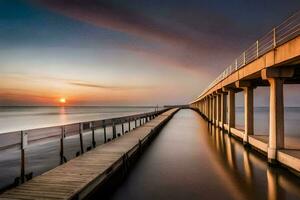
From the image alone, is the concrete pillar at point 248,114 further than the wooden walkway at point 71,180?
Yes

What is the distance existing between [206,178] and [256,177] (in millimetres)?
2272

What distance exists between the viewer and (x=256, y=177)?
1150 centimetres

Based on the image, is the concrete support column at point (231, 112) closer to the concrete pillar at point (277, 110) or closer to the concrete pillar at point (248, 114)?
the concrete pillar at point (248, 114)

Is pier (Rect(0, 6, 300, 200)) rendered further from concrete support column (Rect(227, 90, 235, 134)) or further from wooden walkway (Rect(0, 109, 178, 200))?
concrete support column (Rect(227, 90, 235, 134))

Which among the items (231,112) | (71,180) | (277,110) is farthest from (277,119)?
(231,112)

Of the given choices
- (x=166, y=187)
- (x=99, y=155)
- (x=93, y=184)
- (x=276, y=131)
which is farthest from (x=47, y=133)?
(x=276, y=131)

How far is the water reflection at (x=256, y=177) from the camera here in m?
9.45

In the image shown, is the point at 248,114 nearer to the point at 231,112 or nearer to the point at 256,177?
the point at 231,112

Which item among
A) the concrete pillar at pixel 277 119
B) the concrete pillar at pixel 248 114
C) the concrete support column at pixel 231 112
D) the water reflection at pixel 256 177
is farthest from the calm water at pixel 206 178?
the concrete support column at pixel 231 112

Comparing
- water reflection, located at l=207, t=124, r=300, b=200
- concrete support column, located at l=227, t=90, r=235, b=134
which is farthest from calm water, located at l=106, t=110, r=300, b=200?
concrete support column, located at l=227, t=90, r=235, b=134

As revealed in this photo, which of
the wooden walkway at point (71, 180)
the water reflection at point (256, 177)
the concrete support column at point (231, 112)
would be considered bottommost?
the water reflection at point (256, 177)

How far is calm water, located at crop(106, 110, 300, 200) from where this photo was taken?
368 inches

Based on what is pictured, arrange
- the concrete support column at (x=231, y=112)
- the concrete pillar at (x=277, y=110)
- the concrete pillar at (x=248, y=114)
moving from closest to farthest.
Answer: the concrete pillar at (x=277, y=110), the concrete pillar at (x=248, y=114), the concrete support column at (x=231, y=112)

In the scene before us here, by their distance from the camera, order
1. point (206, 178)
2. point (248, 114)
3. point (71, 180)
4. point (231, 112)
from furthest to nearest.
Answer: point (231, 112), point (248, 114), point (206, 178), point (71, 180)
